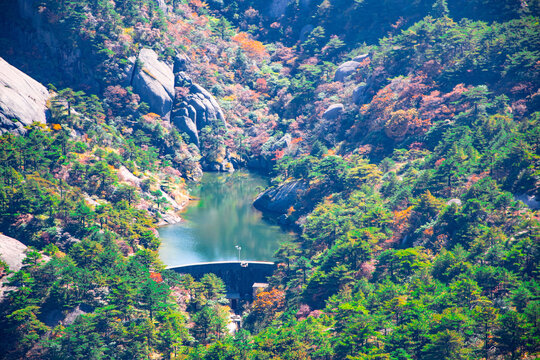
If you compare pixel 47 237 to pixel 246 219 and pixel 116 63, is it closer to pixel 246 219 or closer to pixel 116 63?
pixel 246 219

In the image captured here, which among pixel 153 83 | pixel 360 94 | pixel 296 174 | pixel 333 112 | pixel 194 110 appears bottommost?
pixel 296 174

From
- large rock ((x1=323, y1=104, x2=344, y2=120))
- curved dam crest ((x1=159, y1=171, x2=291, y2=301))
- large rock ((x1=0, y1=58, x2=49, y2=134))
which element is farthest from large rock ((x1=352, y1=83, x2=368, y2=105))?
large rock ((x1=0, y1=58, x2=49, y2=134))

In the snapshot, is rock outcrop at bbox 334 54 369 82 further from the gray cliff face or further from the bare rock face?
the bare rock face

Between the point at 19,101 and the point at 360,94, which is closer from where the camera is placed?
the point at 19,101

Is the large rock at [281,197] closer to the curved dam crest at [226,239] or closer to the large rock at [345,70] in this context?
the curved dam crest at [226,239]

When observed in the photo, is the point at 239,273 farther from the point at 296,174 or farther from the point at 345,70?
the point at 345,70

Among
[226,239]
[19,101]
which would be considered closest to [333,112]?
[226,239]

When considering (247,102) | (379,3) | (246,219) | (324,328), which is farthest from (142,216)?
(379,3)
